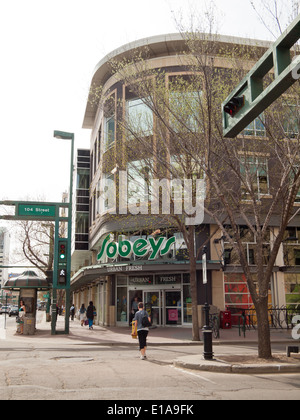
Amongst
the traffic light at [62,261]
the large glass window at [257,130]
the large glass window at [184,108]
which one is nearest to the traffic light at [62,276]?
the traffic light at [62,261]

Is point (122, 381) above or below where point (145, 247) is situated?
below

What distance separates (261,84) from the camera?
25.8 feet

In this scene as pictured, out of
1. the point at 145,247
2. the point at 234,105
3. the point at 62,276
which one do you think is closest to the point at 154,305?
the point at 145,247

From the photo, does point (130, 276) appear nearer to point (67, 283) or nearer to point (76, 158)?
point (67, 283)

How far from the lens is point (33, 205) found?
20719 mm

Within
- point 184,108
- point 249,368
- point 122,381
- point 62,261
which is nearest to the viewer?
point 122,381

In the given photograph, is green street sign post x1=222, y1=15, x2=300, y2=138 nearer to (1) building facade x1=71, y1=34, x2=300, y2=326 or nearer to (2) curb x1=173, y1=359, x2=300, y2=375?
(2) curb x1=173, y1=359, x2=300, y2=375

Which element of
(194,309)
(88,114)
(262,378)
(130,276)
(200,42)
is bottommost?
(262,378)

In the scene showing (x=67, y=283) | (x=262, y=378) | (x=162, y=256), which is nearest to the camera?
(x=262, y=378)

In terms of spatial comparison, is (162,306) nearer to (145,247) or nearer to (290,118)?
(145,247)

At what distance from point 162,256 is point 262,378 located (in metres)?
16.1

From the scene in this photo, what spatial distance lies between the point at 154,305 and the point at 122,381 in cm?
1766
